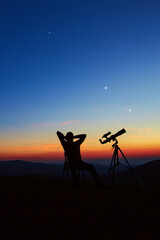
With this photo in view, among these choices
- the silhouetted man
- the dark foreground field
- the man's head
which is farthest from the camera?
the man's head

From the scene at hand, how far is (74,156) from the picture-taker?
8.46 metres

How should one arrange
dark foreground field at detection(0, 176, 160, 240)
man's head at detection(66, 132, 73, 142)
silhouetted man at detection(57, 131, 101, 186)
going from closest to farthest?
dark foreground field at detection(0, 176, 160, 240) → silhouetted man at detection(57, 131, 101, 186) → man's head at detection(66, 132, 73, 142)

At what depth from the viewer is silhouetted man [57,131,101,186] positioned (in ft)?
26.9

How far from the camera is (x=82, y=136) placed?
9047 millimetres

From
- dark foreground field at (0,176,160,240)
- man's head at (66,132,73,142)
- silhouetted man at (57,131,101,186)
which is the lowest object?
dark foreground field at (0,176,160,240)

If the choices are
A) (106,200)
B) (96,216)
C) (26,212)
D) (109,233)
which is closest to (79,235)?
(109,233)

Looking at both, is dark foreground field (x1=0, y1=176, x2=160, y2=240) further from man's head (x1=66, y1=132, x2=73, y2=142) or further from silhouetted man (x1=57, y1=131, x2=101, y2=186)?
man's head (x1=66, y1=132, x2=73, y2=142)

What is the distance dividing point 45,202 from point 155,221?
2.83 m

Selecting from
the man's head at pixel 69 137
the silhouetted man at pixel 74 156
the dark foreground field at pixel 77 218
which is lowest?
the dark foreground field at pixel 77 218

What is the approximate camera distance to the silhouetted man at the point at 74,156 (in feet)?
26.9

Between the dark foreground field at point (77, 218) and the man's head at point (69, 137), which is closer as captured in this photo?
the dark foreground field at point (77, 218)

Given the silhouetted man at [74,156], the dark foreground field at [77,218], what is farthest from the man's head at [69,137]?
the dark foreground field at [77,218]

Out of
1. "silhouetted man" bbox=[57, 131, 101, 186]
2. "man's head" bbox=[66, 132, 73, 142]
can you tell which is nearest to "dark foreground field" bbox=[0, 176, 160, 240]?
"silhouetted man" bbox=[57, 131, 101, 186]

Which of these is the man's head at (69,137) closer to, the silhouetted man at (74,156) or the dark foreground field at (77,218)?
the silhouetted man at (74,156)
